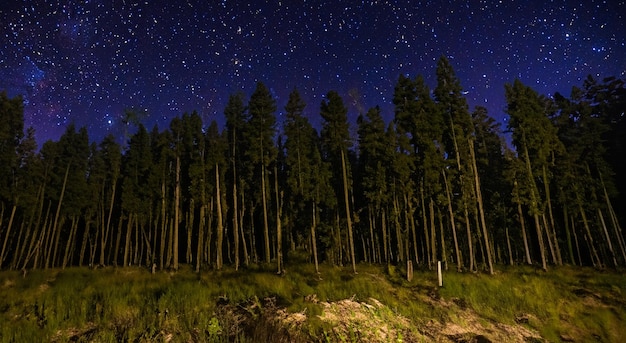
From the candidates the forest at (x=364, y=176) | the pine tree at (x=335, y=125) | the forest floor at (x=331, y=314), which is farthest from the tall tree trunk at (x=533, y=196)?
the pine tree at (x=335, y=125)

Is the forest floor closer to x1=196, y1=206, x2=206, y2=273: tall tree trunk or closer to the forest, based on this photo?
the forest

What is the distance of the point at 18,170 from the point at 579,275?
167ft

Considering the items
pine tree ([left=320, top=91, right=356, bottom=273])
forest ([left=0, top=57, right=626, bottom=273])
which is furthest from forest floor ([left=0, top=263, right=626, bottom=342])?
pine tree ([left=320, top=91, right=356, bottom=273])

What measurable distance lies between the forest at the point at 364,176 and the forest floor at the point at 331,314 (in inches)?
310

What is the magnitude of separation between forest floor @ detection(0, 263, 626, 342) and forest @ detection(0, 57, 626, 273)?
7.88 metres

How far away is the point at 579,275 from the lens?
24906mm

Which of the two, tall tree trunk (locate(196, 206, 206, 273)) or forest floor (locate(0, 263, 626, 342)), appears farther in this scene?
tall tree trunk (locate(196, 206, 206, 273))

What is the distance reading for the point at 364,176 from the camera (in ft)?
124

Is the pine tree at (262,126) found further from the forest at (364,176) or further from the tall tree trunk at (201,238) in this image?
the tall tree trunk at (201,238)

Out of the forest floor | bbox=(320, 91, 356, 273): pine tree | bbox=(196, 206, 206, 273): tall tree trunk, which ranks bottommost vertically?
the forest floor

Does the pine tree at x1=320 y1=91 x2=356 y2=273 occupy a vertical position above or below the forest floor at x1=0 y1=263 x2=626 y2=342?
above

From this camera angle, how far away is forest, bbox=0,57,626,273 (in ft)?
98.6

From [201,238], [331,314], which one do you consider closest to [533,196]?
[331,314]

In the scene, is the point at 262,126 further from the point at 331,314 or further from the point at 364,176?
the point at 331,314
